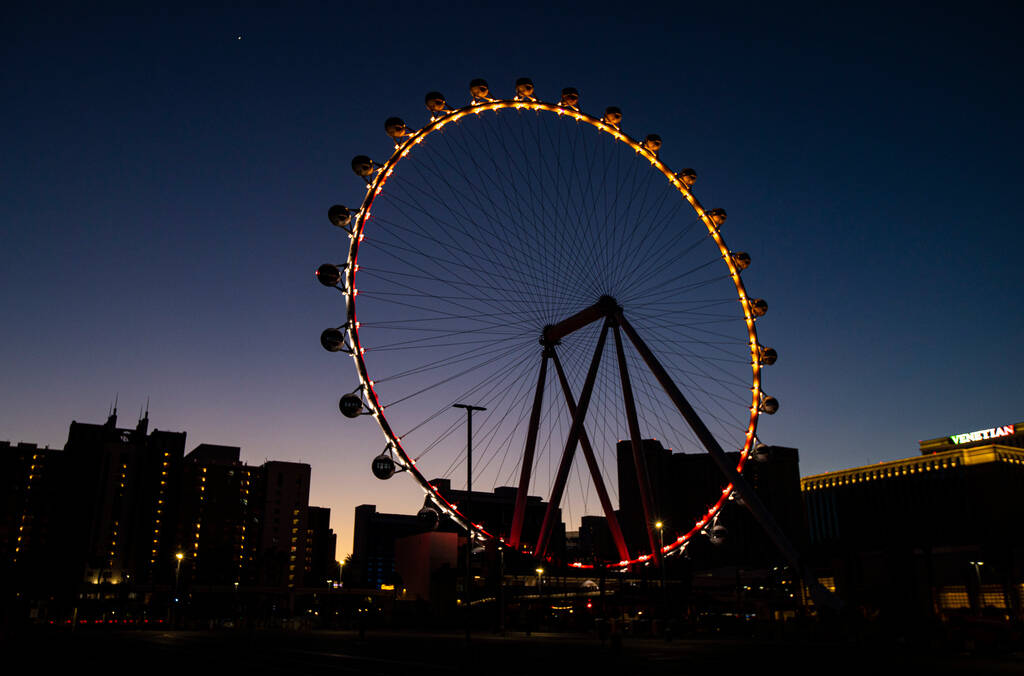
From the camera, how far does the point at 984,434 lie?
17550cm

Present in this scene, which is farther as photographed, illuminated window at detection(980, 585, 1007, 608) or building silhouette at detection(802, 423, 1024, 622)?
building silhouette at detection(802, 423, 1024, 622)

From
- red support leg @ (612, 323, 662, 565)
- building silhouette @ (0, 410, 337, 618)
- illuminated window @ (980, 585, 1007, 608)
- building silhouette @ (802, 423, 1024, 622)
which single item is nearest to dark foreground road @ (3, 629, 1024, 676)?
red support leg @ (612, 323, 662, 565)

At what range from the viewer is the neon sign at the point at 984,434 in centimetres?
17038

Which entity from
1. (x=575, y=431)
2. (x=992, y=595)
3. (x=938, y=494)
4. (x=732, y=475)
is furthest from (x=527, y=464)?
(x=938, y=494)

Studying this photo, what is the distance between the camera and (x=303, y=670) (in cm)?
2498

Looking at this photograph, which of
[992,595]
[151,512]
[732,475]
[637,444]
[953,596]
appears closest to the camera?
[732,475]

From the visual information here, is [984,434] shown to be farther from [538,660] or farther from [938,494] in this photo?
[538,660]

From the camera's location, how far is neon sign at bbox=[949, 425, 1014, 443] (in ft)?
559

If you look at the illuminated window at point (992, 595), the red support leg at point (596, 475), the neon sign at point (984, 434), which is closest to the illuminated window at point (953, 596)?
the illuminated window at point (992, 595)

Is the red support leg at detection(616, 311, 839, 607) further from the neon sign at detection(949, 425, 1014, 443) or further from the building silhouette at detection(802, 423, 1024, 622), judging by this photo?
the neon sign at detection(949, 425, 1014, 443)

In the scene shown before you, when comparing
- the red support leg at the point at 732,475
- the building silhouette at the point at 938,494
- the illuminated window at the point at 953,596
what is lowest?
the illuminated window at the point at 953,596

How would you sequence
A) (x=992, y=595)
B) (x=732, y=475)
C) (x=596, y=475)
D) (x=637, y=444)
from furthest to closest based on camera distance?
(x=992, y=595) → (x=596, y=475) → (x=637, y=444) → (x=732, y=475)

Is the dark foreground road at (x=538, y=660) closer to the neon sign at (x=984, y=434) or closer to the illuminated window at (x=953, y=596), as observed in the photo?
the illuminated window at (x=953, y=596)

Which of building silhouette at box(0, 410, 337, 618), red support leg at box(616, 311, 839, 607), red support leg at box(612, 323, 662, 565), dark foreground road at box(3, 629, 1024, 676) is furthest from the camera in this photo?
building silhouette at box(0, 410, 337, 618)
